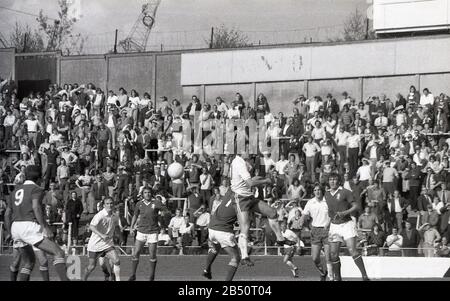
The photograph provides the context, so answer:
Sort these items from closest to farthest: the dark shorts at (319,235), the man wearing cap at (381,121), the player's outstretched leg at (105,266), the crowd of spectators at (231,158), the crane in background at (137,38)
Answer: the dark shorts at (319,235) < the player's outstretched leg at (105,266) < the crowd of spectators at (231,158) < the man wearing cap at (381,121) < the crane in background at (137,38)

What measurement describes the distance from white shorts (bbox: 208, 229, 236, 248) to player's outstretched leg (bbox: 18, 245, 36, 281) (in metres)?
3.44

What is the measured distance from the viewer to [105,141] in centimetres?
3091

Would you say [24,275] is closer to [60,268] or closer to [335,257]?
[60,268]

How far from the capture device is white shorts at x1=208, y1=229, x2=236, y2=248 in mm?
17609

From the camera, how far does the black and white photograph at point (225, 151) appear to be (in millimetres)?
19734

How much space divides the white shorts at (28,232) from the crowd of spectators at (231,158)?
8813 millimetres

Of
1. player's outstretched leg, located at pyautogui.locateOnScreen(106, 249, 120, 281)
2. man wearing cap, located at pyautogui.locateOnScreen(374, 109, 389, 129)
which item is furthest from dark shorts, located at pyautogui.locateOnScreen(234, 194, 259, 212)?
man wearing cap, located at pyautogui.locateOnScreen(374, 109, 389, 129)

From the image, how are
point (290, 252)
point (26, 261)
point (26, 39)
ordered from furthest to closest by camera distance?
point (26, 39) < point (290, 252) < point (26, 261)

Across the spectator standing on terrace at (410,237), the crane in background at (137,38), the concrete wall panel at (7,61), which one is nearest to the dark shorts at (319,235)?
the spectator standing on terrace at (410,237)

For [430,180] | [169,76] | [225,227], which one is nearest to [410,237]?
[430,180]

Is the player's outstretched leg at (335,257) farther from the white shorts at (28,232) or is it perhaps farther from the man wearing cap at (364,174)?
the man wearing cap at (364,174)

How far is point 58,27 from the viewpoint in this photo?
40750mm

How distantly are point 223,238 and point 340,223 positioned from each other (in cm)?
239

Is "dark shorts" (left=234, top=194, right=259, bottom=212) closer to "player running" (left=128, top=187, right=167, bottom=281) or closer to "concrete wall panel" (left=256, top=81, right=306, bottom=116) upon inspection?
"player running" (left=128, top=187, right=167, bottom=281)
